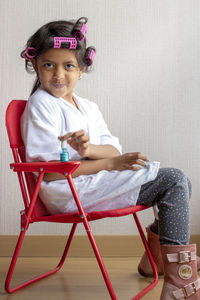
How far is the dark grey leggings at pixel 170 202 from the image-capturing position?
1401mm

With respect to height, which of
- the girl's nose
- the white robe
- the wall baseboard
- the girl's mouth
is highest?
the girl's nose

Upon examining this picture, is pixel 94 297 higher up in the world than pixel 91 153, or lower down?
lower down

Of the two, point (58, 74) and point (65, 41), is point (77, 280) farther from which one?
point (65, 41)

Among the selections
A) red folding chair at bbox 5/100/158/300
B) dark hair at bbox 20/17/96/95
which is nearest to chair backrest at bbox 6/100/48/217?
red folding chair at bbox 5/100/158/300

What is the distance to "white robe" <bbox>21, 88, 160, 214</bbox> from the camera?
57.6 inches

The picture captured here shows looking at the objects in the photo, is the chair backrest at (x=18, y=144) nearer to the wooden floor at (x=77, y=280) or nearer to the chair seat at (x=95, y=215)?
the chair seat at (x=95, y=215)

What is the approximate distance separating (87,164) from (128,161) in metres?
0.15

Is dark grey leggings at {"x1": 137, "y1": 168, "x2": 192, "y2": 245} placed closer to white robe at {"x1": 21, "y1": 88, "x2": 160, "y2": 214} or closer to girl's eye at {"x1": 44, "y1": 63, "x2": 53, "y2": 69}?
white robe at {"x1": 21, "y1": 88, "x2": 160, "y2": 214}

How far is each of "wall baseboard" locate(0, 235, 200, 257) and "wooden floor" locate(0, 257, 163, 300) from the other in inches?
1.5

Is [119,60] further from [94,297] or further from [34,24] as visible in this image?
[94,297]

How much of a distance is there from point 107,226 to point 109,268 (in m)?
0.27

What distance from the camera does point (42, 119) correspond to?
1.56 metres

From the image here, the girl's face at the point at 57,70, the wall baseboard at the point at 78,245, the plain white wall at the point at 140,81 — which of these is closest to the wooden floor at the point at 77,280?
the wall baseboard at the point at 78,245

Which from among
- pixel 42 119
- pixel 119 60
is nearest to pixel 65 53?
pixel 42 119
